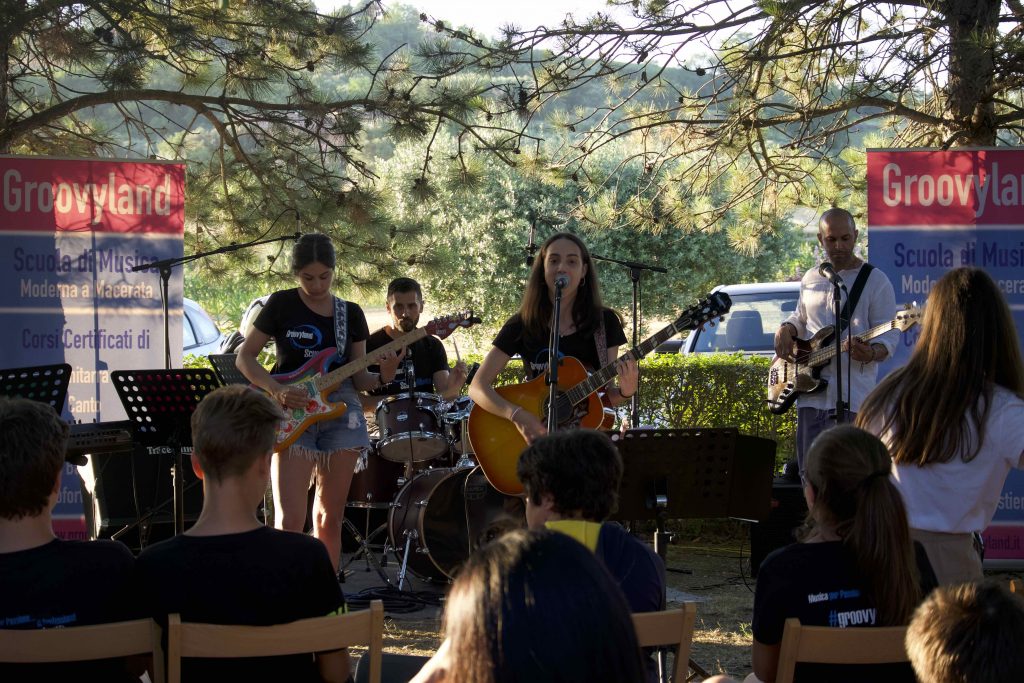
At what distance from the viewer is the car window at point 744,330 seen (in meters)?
11.4

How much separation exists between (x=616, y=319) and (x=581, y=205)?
8.37ft

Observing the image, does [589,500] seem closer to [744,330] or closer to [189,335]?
[744,330]

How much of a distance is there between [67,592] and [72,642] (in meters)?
0.23

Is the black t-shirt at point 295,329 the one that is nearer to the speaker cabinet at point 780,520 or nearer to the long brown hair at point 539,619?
the speaker cabinet at point 780,520

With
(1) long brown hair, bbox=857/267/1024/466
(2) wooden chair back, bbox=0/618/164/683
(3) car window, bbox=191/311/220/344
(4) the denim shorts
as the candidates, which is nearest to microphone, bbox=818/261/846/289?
(1) long brown hair, bbox=857/267/1024/466

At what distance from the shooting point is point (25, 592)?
2.66m

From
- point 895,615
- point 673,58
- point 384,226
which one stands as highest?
point 673,58

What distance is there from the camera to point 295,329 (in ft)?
17.7

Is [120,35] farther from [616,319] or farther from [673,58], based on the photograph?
[616,319]

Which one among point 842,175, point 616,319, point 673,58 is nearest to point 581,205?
point 673,58

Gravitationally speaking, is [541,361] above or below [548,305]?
below

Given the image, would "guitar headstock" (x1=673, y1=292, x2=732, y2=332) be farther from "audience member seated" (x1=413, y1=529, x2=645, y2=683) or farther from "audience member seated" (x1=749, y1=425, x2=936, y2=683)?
"audience member seated" (x1=413, y1=529, x2=645, y2=683)

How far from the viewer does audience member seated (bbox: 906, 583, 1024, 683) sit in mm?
1749

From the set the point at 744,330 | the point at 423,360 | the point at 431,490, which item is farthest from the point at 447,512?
the point at 744,330
